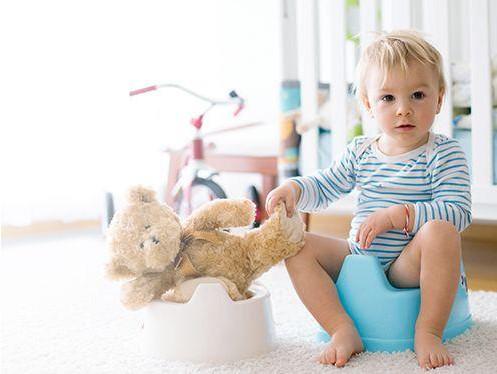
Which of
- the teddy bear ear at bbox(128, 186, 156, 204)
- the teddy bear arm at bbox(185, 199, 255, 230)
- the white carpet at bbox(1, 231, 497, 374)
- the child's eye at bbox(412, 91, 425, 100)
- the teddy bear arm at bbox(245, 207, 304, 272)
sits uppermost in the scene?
the child's eye at bbox(412, 91, 425, 100)

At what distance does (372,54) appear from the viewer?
3.63ft

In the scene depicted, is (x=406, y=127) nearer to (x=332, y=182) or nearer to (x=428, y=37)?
(x=332, y=182)

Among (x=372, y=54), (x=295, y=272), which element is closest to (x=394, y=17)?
(x=372, y=54)

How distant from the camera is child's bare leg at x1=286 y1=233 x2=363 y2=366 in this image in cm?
98

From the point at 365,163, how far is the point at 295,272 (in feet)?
0.72

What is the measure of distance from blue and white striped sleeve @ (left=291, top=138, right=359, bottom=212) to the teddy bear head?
0.25m

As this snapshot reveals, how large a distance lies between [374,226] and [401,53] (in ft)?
0.87

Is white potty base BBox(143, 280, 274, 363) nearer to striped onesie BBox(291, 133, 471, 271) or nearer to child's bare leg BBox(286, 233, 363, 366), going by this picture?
child's bare leg BBox(286, 233, 363, 366)

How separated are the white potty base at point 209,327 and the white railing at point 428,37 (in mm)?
788

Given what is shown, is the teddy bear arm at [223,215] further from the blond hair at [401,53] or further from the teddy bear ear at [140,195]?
the blond hair at [401,53]

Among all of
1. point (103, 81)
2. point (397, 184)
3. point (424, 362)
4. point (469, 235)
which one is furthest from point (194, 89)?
point (424, 362)

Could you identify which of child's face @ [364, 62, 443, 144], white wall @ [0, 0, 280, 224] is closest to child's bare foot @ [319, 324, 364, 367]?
child's face @ [364, 62, 443, 144]

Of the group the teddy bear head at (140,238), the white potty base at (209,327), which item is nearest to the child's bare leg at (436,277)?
the white potty base at (209,327)

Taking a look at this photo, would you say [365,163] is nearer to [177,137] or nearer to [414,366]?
[414,366]
